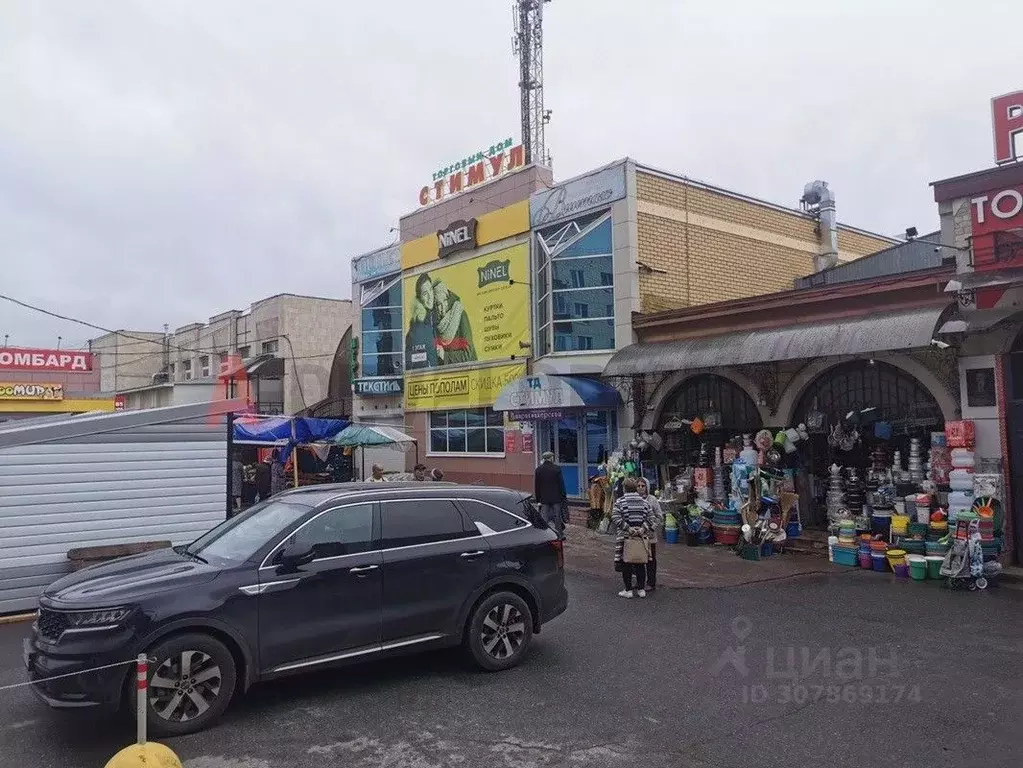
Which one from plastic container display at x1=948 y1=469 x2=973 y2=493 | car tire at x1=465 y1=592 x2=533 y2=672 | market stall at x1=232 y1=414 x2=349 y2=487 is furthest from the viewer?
market stall at x1=232 y1=414 x2=349 y2=487

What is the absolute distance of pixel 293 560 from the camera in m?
6.10

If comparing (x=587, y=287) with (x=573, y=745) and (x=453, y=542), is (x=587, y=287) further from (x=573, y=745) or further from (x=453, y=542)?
(x=573, y=745)

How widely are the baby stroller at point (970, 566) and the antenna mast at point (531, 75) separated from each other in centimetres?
2471

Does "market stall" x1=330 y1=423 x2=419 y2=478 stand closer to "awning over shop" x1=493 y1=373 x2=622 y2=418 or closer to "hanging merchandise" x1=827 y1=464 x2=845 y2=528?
"awning over shop" x1=493 y1=373 x2=622 y2=418

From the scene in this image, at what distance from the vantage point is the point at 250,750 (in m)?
5.15

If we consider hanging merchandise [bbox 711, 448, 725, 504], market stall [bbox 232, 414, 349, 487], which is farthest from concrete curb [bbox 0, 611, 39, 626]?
hanging merchandise [bbox 711, 448, 725, 504]

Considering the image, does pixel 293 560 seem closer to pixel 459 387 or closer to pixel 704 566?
pixel 704 566

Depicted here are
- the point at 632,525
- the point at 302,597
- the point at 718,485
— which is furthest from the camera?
the point at 718,485

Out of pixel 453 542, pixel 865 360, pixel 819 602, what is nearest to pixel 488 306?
pixel 865 360

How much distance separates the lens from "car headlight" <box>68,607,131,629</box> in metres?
5.31

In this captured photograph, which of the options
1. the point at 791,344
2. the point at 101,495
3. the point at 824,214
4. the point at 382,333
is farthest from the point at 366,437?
the point at 824,214

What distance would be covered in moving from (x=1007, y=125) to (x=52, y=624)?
12.5 metres

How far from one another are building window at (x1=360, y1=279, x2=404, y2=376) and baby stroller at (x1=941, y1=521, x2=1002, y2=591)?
57.2 feet

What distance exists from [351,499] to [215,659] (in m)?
1.65
